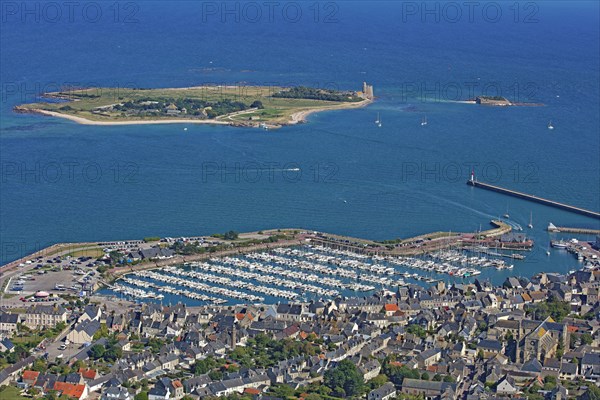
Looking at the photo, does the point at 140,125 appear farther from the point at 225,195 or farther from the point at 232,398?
the point at 232,398

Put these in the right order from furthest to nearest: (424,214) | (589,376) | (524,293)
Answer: (424,214) → (524,293) → (589,376)

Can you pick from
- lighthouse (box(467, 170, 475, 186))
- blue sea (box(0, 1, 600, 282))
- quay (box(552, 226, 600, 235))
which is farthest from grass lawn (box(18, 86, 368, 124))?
quay (box(552, 226, 600, 235))

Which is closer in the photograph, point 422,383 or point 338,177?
point 422,383

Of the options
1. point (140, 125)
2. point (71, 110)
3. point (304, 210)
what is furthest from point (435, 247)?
point (71, 110)

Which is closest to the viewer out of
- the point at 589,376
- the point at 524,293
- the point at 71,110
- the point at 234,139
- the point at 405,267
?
the point at 589,376

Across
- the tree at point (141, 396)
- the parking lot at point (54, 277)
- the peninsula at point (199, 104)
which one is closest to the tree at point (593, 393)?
the tree at point (141, 396)

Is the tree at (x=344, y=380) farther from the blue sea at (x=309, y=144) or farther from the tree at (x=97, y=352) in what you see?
the blue sea at (x=309, y=144)

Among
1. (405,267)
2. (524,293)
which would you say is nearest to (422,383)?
(524,293)
